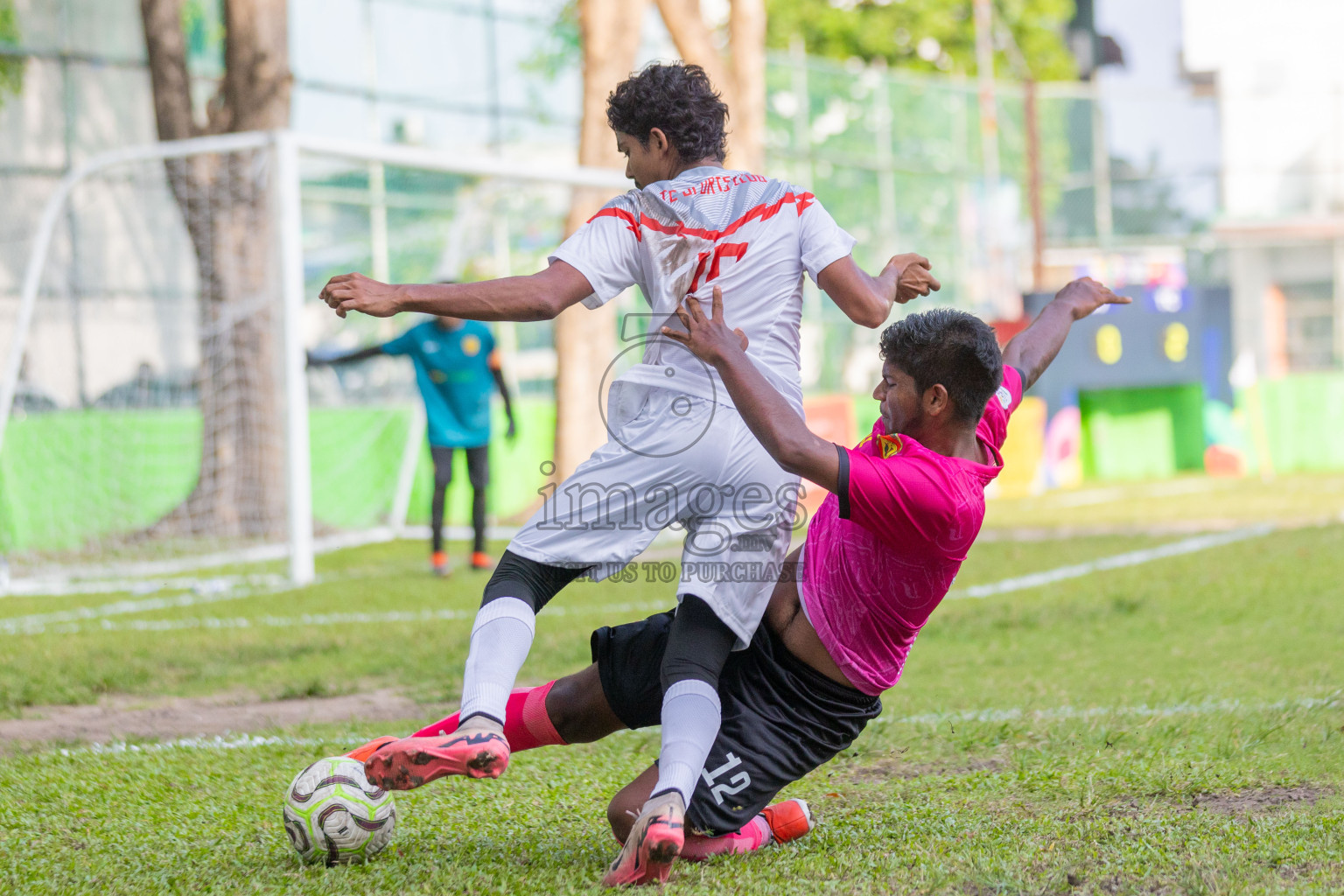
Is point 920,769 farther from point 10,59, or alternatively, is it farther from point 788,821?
point 10,59

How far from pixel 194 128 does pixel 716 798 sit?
1062 centimetres

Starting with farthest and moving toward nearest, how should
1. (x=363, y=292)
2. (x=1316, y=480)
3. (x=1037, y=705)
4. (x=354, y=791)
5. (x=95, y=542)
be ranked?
1. (x=1316, y=480)
2. (x=95, y=542)
3. (x=1037, y=705)
4. (x=354, y=791)
5. (x=363, y=292)

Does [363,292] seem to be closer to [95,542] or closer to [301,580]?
[301,580]

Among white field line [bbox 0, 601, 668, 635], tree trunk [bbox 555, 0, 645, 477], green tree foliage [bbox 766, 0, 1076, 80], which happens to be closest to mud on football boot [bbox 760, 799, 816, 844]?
white field line [bbox 0, 601, 668, 635]

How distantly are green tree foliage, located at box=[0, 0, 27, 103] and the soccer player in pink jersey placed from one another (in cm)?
1298

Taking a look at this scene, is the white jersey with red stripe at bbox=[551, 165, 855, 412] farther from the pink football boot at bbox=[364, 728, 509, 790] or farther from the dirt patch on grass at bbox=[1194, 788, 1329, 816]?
the dirt patch on grass at bbox=[1194, 788, 1329, 816]

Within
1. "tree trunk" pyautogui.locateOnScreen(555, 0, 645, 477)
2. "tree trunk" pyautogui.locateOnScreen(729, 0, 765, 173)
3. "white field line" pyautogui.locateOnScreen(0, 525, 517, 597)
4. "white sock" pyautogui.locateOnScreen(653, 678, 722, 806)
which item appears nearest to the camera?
"white sock" pyautogui.locateOnScreen(653, 678, 722, 806)

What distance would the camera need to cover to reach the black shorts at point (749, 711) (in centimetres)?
306

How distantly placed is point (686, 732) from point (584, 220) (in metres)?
9.87

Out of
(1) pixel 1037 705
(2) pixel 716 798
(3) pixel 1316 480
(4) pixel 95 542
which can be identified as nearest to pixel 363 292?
(2) pixel 716 798

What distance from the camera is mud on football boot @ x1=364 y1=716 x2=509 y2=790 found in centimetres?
272

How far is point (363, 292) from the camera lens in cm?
289

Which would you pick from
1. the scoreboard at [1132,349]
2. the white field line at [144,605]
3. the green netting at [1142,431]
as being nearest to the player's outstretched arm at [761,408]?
the white field line at [144,605]

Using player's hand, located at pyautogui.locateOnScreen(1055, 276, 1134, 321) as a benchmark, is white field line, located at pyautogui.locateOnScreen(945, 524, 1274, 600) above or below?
below
